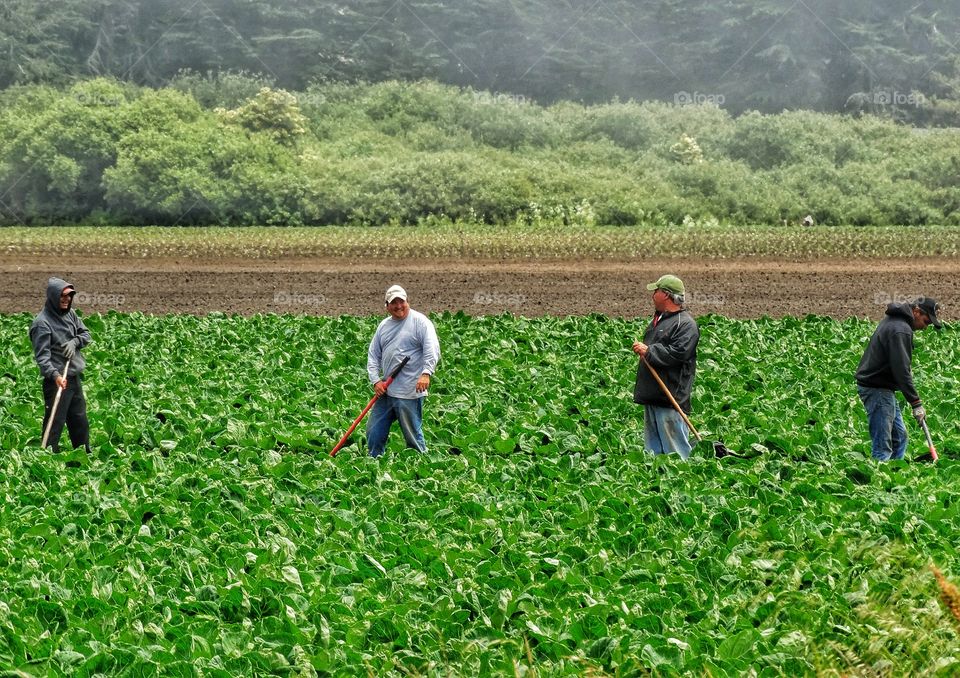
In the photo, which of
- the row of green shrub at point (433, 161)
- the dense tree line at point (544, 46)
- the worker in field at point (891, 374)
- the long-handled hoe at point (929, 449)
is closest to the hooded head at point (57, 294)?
the worker in field at point (891, 374)

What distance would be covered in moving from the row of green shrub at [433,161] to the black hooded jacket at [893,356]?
2929cm

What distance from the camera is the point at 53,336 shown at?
10859 mm

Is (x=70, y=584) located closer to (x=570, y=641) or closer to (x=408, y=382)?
(x=570, y=641)

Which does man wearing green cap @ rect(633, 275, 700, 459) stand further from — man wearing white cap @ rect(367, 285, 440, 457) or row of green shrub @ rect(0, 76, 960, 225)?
row of green shrub @ rect(0, 76, 960, 225)

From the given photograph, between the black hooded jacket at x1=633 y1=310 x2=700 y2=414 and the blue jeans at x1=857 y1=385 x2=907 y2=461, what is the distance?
4.86 ft

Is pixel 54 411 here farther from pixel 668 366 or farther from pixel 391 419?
pixel 668 366

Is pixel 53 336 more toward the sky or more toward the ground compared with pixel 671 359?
more toward the ground

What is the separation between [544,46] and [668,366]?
165ft

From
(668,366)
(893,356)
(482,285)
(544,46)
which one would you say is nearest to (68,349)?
(668,366)

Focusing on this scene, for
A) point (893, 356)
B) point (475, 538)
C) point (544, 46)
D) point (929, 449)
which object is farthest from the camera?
point (544, 46)

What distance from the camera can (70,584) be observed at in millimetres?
6672

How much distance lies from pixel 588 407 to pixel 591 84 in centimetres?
4730

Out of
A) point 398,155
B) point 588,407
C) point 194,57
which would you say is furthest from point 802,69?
point 588,407

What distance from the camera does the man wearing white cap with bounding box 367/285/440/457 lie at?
1070cm
